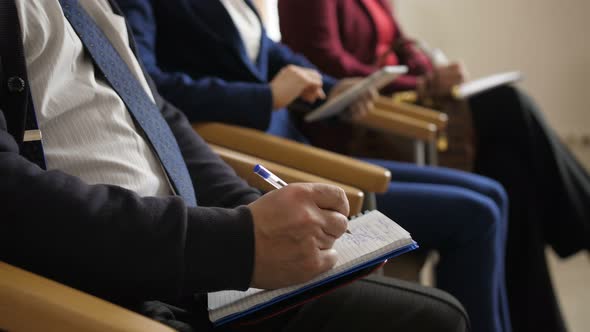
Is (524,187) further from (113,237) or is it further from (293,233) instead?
(113,237)

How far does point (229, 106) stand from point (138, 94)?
0.42 meters

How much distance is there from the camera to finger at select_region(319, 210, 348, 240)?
0.56m

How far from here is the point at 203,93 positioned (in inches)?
45.1

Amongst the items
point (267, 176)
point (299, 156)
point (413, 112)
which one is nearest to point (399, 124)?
point (413, 112)

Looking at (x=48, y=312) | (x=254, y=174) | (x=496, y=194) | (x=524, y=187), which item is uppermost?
(x=48, y=312)

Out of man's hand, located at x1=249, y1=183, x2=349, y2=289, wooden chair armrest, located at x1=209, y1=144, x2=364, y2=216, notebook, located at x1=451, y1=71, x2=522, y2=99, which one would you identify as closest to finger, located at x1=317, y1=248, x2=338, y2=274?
man's hand, located at x1=249, y1=183, x2=349, y2=289

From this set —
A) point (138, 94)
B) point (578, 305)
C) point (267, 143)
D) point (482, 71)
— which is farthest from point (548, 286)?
point (482, 71)

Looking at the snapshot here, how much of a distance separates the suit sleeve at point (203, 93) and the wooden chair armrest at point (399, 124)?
0.40 m

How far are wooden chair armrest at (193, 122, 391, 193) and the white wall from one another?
2.25 m

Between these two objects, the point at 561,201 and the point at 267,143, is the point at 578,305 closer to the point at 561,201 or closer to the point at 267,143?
the point at 561,201

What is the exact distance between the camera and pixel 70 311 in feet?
1.48

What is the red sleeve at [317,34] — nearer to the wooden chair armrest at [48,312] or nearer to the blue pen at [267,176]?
the blue pen at [267,176]

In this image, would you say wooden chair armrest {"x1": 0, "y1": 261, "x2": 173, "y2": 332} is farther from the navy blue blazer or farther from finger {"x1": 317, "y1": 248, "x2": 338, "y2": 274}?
the navy blue blazer

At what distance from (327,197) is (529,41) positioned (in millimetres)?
3038
